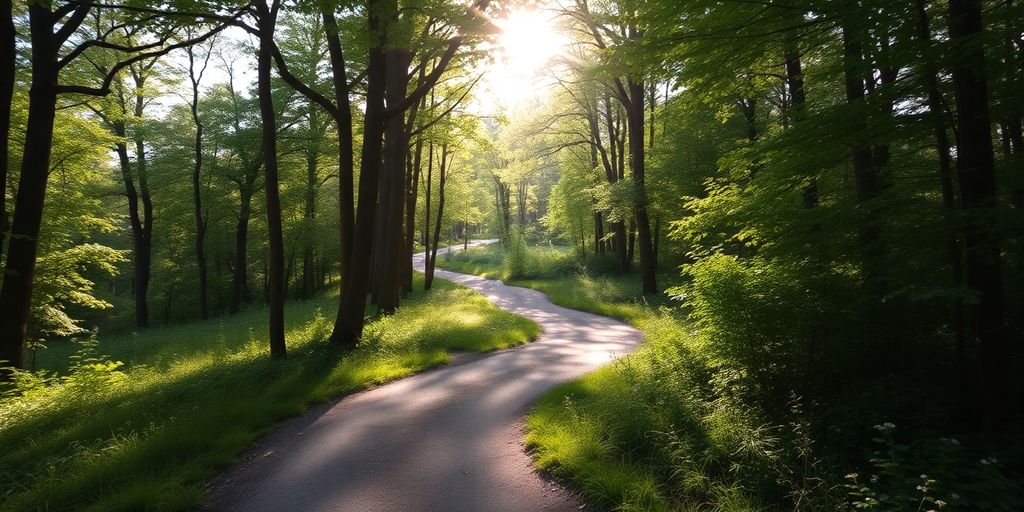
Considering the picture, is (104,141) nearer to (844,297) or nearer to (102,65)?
(102,65)

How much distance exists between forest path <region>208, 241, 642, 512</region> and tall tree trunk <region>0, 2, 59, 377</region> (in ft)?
23.0

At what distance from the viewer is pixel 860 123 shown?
4652 mm

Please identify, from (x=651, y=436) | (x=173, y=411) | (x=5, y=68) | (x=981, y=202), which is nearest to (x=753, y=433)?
(x=651, y=436)

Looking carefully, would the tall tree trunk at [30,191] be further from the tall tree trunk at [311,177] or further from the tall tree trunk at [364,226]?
the tall tree trunk at [311,177]

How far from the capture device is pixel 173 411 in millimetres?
6246

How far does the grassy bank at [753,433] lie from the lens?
130 inches

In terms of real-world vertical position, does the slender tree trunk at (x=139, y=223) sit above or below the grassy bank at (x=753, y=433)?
above

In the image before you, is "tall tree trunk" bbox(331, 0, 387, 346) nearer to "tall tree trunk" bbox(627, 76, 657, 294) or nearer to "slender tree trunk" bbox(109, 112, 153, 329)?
"tall tree trunk" bbox(627, 76, 657, 294)

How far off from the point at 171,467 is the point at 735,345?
6.83 meters

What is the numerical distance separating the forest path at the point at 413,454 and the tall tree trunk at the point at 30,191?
23.0 feet

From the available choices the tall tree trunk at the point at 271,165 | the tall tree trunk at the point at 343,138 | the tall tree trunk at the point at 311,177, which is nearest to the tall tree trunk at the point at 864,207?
the tall tree trunk at the point at 343,138

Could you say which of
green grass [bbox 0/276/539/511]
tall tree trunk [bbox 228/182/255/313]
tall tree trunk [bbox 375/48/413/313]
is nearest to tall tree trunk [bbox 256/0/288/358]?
green grass [bbox 0/276/539/511]

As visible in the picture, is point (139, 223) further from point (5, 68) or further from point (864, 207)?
point (864, 207)

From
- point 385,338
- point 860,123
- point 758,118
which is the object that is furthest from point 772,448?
point 758,118
